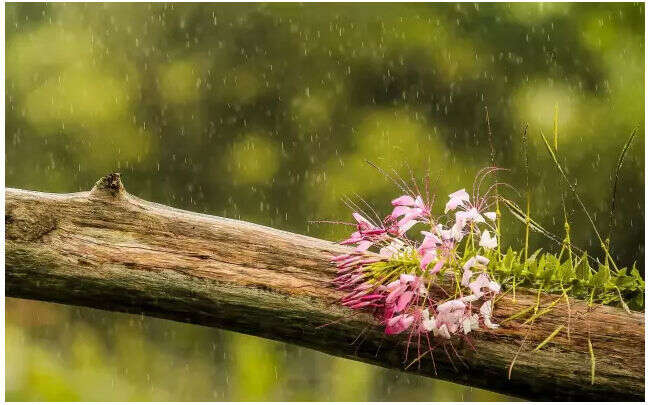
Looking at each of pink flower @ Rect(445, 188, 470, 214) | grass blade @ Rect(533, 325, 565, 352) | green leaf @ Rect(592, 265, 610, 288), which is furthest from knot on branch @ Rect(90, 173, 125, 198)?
green leaf @ Rect(592, 265, 610, 288)

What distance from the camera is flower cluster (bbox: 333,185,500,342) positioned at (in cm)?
181

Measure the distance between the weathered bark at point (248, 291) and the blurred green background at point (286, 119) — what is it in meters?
3.03

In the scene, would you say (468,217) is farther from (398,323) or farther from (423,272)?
(398,323)

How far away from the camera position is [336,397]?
17.2ft

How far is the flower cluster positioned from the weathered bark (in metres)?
0.05

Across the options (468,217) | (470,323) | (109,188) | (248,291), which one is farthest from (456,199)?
(109,188)

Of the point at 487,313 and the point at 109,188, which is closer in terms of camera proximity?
the point at 487,313

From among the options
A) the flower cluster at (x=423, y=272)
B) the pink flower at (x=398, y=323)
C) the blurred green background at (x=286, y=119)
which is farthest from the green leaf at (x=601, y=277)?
the blurred green background at (x=286, y=119)

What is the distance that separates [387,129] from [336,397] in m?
1.84

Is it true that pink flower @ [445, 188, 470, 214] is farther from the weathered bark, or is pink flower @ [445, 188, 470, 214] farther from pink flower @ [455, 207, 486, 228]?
the weathered bark

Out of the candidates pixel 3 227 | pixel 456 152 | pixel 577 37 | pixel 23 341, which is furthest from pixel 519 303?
pixel 23 341

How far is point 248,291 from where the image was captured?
1905 mm

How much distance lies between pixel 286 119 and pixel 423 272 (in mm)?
3727

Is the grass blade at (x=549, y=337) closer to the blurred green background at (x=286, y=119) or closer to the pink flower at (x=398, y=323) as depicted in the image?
the pink flower at (x=398, y=323)
